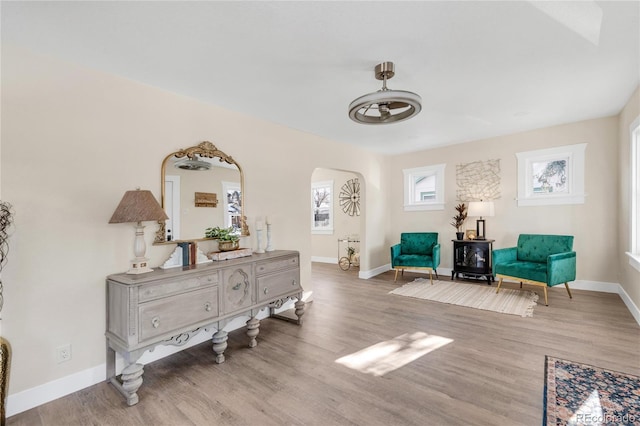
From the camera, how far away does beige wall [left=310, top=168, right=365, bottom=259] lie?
7164 mm

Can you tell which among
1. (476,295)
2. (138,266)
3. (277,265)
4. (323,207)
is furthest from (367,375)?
(323,207)

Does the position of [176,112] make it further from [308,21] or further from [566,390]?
[566,390]

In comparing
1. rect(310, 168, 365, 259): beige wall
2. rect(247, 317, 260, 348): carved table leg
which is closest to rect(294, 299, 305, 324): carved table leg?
rect(247, 317, 260, 348): carved table leg

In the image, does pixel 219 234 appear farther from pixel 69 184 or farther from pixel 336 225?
pixel 336 225

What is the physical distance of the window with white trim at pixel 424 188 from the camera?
231 inches

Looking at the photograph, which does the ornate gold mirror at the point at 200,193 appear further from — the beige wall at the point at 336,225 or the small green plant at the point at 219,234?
the beige wall at the point at 336,225

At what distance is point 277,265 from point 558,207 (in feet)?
14.9

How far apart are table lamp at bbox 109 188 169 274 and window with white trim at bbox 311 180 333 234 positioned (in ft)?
17.6

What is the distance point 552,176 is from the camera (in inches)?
188

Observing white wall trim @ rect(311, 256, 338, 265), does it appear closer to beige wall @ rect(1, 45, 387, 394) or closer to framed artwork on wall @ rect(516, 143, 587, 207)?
framed artwork on wall @ rect(516, 143, 587, 207)

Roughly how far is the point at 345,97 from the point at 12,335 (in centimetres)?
335

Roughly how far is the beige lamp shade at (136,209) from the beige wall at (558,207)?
16.7 ft

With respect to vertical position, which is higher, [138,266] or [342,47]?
[342,47]

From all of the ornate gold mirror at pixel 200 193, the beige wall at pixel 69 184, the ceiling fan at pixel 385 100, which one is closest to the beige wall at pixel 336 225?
the ornate gold mirror at pixel 200 193
